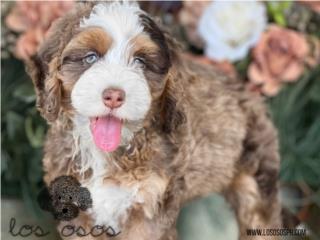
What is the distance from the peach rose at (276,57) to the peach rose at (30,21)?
2.03 feet

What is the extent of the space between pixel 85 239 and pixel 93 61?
1.20ft

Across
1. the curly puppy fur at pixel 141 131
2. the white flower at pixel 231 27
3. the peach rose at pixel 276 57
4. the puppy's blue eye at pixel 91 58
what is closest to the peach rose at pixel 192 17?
the white flower at pixel 231 27

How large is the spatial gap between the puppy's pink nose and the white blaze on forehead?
0.21ft

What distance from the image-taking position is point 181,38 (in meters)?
1.64

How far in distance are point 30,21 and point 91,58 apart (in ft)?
1.56

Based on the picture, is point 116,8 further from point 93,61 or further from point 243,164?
point 243,164

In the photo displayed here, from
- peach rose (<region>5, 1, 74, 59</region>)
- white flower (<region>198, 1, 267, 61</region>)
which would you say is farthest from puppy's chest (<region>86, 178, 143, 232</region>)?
white flower (<region>198, 1, 267, 61</region>)

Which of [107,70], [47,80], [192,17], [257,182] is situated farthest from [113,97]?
[192,17]

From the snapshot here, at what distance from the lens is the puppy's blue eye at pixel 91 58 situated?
99 cm

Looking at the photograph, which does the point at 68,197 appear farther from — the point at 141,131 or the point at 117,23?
the point at 117,23

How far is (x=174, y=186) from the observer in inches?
44.0

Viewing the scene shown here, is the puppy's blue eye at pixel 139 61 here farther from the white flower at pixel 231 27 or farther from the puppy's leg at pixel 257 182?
the white flower at pixel 231 27

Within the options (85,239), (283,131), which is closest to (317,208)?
(283,131)

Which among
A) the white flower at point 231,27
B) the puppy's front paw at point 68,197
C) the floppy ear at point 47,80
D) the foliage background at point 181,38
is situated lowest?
the foliage background at point 181,38
